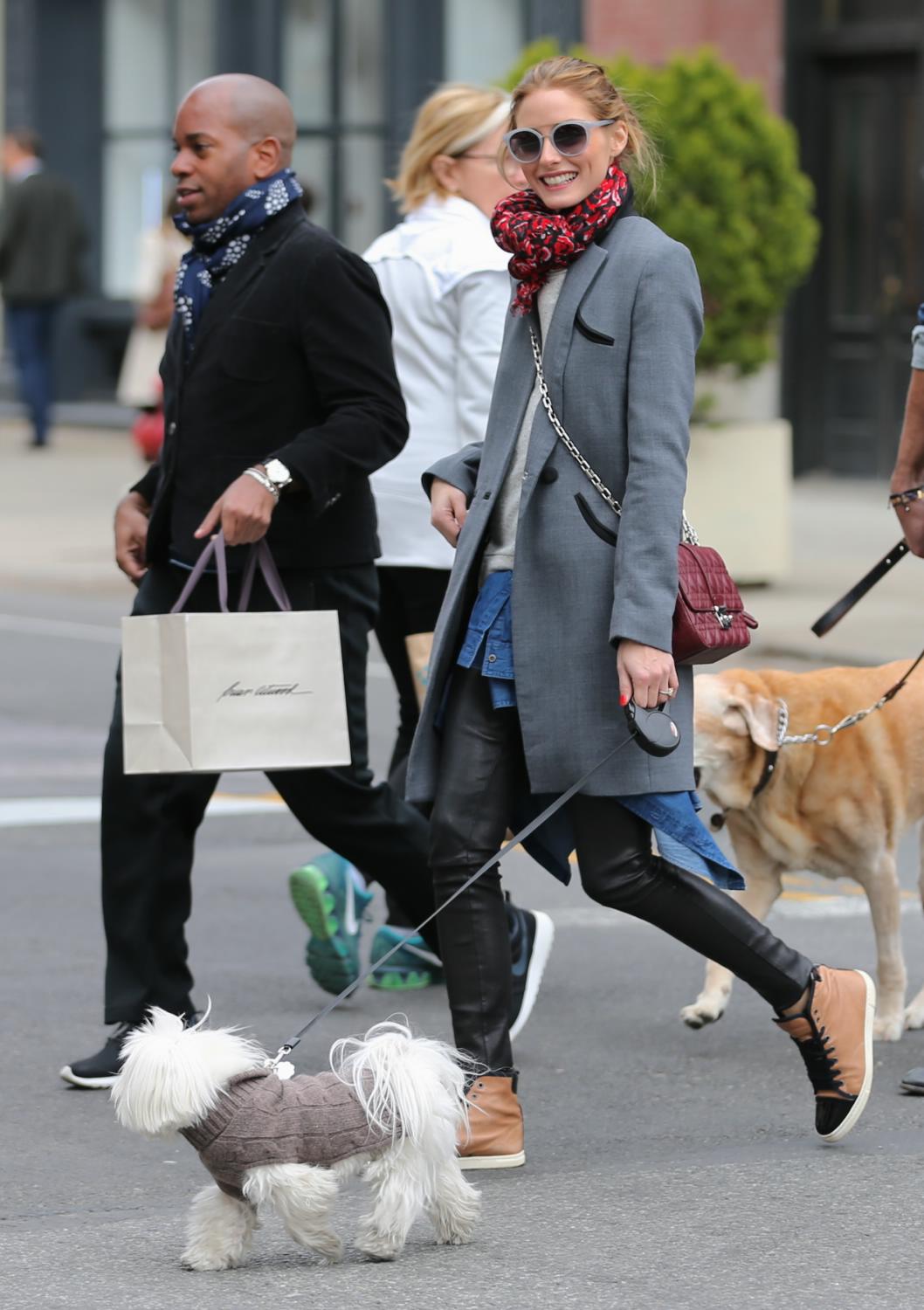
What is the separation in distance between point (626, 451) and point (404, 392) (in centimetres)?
167

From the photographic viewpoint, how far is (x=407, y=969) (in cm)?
593

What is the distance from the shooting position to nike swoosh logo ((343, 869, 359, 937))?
18.4 ft

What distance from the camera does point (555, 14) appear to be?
19609mm

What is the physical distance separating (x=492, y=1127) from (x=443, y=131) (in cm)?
261

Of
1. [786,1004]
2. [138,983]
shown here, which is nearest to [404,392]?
[138,983]

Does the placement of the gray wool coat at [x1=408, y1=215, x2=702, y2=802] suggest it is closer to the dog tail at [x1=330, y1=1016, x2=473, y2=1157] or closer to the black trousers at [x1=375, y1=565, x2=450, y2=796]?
the dog tail at [x1=330, y1=1016, x2=473, y2=1157]

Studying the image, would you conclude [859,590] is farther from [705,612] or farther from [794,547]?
[794,547]

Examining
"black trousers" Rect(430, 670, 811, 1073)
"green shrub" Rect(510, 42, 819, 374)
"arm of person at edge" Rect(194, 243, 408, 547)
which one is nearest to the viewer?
"black trousers" Rect(430, 670, 811, 1073)

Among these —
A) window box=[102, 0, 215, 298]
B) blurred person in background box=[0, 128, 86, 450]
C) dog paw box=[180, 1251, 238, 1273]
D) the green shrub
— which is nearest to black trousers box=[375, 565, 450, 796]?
dog paw box=[180, 1251, 238, 1273]

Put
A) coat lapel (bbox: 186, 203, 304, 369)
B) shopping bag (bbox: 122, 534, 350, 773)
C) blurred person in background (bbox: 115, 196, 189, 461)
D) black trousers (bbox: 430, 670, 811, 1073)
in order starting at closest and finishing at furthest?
black trousers (bbox: 430, 670, 811, 1073) < shopping bag (bbox: 122, 534, 350, 773) < coat lapel (bbox: 186, 203, 304, 369) < blurred person in background (bbox: 115, 196, 189, 461)

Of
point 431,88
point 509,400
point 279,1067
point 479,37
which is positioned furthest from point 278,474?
point 479,37

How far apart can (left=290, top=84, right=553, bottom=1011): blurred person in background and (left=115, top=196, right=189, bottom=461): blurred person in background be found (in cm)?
943

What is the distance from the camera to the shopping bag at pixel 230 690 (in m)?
4.59

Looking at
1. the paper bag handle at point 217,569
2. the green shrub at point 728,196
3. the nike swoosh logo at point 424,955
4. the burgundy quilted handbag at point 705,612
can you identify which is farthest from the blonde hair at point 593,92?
the green shrub at point 728,196
